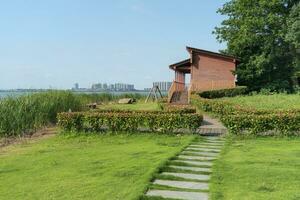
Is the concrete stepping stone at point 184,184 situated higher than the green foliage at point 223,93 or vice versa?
the green foliage at point 223,93

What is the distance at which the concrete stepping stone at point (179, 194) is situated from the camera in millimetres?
5777

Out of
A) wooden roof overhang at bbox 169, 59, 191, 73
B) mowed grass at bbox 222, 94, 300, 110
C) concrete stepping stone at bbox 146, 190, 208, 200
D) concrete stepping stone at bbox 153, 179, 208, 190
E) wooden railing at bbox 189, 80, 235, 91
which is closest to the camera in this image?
concrete stepping stone at bbox 146, 190, 208, 200

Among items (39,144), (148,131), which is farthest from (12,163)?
(148,131)

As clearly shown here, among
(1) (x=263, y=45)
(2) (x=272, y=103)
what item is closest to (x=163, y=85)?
(1) (x=263, y=45)

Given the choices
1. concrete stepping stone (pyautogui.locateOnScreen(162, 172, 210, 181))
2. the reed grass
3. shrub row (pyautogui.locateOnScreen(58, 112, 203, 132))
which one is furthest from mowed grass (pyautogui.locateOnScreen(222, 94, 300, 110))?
concrete stepping stone (pyautogui.locateOnScreen(162, 172, 210, 181))

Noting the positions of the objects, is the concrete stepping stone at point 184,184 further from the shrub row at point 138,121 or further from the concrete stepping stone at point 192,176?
the shrub row at point 138,121

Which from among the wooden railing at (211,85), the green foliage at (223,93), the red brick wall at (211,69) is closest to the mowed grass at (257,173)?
the green foliage at (223,93)

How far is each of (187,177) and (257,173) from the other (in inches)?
49.9

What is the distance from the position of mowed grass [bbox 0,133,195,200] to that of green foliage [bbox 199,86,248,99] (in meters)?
17.1

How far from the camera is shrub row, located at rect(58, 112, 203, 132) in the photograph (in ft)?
44.1

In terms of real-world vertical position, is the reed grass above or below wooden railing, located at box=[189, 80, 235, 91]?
below

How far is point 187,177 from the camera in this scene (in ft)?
22.7

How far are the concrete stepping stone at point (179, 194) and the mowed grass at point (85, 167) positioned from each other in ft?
0.64

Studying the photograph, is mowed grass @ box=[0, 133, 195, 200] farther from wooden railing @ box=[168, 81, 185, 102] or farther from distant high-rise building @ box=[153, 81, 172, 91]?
distant high-rise building @ box=[153, 81, 172, 91]
